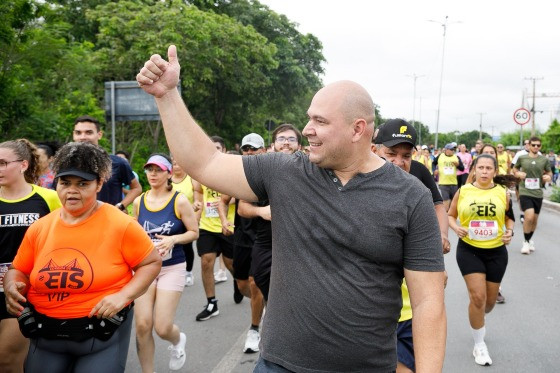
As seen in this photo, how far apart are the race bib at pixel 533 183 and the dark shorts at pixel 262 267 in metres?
7.17

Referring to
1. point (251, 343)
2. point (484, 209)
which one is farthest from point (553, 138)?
point (251, 343)

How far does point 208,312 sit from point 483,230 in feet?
10.2

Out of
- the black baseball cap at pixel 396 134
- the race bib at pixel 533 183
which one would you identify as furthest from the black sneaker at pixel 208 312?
the race bib at pixel 533 183

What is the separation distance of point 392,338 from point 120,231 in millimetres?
1609

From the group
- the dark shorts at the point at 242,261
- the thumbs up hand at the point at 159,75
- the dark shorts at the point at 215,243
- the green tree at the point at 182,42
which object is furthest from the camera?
the green tree at the point at 182,42

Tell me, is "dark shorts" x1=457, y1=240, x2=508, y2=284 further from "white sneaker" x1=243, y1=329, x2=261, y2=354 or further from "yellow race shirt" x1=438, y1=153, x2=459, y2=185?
"yellow race shirt" x1=438, y1=153, x2=459, y2=185

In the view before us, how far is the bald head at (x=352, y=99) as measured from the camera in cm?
215

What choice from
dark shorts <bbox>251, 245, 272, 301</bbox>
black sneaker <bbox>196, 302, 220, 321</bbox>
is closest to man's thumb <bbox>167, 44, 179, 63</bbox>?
dark shorts <bbox>251, 245, 272, 301</bbox>

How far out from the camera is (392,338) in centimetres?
228

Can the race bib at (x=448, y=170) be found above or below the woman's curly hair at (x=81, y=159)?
below

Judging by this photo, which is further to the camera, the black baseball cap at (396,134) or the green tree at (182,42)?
the green tree at (182,42)

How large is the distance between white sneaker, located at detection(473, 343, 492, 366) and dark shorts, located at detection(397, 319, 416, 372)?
67.0 inches

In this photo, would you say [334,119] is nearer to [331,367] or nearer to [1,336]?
[331,367]

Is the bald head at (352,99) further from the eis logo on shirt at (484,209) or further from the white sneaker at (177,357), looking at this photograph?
the eis logo on shirt at (484,209)
